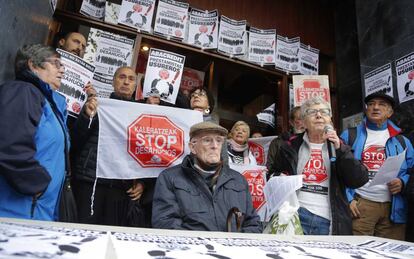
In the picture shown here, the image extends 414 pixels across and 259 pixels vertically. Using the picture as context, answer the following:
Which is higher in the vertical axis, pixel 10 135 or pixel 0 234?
pixel 10 135

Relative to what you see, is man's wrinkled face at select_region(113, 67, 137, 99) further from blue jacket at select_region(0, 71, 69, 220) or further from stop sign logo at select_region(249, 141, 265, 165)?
stop sign logo at select_region(249, 141, 265, 165)

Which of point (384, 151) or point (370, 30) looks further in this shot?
point (370, 30)

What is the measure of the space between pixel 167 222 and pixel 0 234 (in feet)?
4.29

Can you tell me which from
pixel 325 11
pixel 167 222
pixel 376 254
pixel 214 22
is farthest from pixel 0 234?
pixel 325 11

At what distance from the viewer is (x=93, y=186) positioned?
8.20ft

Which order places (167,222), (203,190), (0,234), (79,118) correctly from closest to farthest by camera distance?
(0,234)
(167,222)
(203,190)
(79,118)

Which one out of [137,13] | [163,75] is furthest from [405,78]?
[137,13]

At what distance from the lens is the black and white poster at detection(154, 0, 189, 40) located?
4.62m

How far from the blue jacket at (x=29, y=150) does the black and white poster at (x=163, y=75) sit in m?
1.33

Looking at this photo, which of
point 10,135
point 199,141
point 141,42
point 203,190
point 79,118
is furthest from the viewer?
point 141,42

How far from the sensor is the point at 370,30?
16.4 ft

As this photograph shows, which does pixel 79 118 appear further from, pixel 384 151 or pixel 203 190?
pixel 384 151

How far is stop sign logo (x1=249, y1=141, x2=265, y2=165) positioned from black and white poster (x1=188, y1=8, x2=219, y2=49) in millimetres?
1588

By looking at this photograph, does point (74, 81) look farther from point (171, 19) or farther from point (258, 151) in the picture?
point (258, 151)
